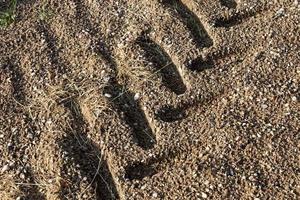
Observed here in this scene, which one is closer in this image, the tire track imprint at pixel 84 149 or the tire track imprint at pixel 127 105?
the tire track imprint at pixel 84 149

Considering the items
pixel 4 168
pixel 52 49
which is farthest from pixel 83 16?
pixel 4 168

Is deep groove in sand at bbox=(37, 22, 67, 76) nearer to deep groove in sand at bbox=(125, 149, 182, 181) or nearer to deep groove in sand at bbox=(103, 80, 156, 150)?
deep groove in sand at bbox=(103, 80, 156, 150)

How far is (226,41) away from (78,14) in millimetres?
955

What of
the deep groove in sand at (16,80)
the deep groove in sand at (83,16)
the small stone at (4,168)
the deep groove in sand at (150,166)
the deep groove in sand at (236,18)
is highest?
the deep groove in sand at (16,80)

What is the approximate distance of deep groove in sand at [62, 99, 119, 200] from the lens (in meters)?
2.82

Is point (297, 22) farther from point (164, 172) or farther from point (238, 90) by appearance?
point (164, 172)

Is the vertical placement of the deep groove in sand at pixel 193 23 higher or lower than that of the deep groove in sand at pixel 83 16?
lower

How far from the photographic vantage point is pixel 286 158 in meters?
2.79

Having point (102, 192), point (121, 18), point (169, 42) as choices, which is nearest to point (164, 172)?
point (102, 192)

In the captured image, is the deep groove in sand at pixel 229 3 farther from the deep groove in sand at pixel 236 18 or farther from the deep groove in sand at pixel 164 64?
the deep groove in sand at pixel 164 64

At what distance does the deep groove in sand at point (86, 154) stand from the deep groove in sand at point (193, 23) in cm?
84

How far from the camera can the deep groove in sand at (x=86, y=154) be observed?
9.27 ft

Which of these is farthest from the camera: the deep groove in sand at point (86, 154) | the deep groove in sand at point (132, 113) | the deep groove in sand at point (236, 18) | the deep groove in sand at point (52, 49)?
the deep groove in sand at point (236, 18)

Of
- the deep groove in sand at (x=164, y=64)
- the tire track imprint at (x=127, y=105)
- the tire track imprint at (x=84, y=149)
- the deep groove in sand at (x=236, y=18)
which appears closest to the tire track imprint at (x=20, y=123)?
the tire track imprint at (x=84, y=149)
